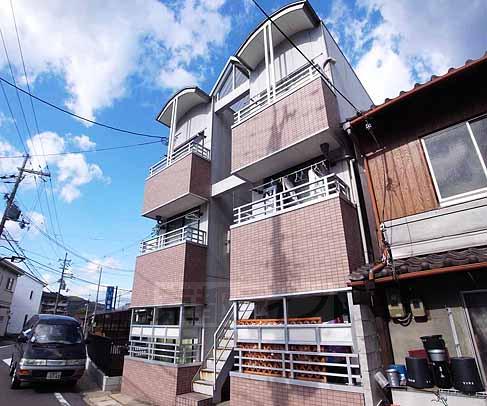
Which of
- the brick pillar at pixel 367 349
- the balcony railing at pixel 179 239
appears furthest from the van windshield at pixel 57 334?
the brick pillar at pixel 367 349

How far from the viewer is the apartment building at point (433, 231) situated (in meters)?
4.28

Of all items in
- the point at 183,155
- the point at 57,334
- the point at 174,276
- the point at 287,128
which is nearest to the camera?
the point at 287,128

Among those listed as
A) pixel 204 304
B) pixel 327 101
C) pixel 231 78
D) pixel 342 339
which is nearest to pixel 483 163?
pixel 327 101

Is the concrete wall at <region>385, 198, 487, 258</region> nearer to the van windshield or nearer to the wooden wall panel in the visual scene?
the wooden wall panel

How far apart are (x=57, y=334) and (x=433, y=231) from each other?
37.6 feet

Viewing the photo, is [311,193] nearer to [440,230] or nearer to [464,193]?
[440,230]

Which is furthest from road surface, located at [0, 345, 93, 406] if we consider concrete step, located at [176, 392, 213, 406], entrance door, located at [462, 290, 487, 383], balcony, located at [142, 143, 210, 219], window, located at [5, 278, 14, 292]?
window, located at [5, 278, 14, 292]

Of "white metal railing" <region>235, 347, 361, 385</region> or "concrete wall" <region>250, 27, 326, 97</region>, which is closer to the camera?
"white metal railing" <region>235, 347, 361, 385</region>

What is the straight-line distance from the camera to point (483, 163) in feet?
16.1

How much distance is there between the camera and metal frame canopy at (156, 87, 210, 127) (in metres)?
12.5

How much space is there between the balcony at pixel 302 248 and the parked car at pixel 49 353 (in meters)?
6.25

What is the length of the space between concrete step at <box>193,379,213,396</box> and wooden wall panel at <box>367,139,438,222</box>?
6.19m

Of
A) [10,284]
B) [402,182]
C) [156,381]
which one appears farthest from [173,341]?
[10,284]

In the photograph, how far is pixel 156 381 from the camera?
8.34 m
